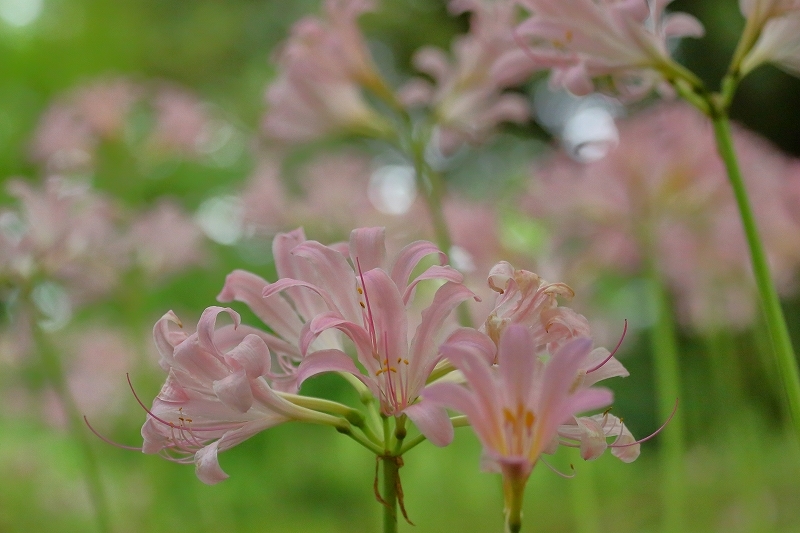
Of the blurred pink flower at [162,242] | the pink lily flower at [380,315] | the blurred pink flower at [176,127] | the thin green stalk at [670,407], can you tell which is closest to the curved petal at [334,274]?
the pink lily flower at [380,315]

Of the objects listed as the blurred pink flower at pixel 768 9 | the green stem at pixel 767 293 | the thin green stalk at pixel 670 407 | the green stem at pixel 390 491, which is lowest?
the thin green stalk at pixel 670 407

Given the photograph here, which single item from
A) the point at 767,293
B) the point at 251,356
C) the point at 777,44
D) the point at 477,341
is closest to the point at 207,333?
the point at 251,356

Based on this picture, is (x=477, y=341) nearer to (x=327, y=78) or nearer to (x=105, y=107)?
(x=327, y=78)

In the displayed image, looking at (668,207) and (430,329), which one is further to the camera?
(668,207)

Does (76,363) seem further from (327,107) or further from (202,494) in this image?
(327,107)

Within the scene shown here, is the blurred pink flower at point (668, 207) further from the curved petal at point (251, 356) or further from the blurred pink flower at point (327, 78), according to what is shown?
the curved petal at point (251, 356)

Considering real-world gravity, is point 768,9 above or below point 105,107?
above
